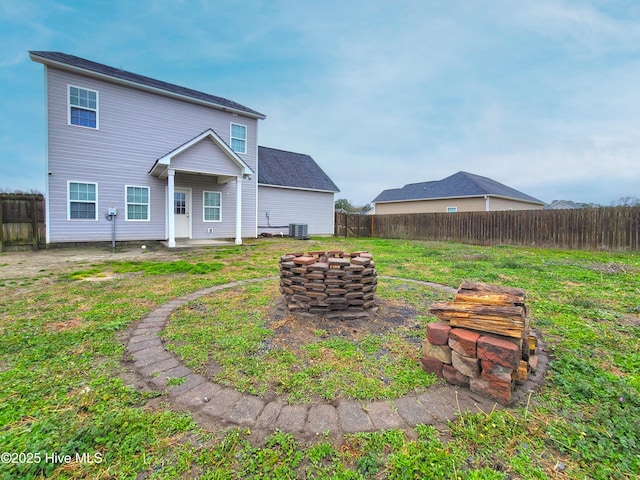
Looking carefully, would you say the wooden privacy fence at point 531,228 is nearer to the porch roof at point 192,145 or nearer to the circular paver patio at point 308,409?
the porch roof at point 192,145

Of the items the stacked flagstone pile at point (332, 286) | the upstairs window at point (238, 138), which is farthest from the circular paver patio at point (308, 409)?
the upstairs window at point (238, 138)

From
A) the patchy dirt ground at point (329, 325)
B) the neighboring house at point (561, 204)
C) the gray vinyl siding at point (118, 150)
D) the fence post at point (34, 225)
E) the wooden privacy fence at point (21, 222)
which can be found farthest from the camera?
the neighboring house at point (561, 204)

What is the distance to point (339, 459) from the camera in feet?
4.56

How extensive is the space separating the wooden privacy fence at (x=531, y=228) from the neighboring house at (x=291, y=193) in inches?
65.1

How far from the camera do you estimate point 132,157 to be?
10609mm

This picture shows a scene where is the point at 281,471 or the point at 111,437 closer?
the point at 281,471

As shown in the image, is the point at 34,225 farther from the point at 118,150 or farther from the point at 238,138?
the point at 238,138

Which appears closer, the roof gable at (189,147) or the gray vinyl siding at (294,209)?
the roof gable at (189,147)

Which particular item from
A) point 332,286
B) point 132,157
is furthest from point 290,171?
point 332,286

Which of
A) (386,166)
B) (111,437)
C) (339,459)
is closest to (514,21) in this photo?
(339,459)

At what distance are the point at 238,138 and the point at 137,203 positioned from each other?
548 cm

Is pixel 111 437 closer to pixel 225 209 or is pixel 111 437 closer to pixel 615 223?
pixel 225 209

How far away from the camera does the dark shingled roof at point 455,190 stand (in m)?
19.3

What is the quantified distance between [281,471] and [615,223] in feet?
44.3
